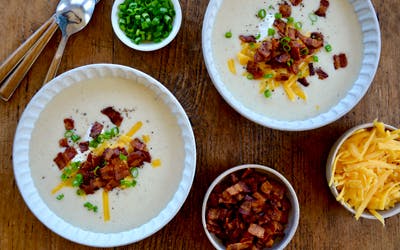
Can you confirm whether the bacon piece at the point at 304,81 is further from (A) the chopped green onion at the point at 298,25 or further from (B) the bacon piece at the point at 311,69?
(A) the chopped green onion at the point at 298,25

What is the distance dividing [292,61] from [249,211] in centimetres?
65

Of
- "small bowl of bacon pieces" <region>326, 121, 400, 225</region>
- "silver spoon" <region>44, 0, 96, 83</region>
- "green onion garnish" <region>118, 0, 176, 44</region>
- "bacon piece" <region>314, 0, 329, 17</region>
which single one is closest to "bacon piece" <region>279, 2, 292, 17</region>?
"bacon piece" <region>314, 0, 329, 17</region>

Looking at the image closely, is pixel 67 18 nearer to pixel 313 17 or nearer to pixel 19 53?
pixel 19 53

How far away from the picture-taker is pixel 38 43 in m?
2.18

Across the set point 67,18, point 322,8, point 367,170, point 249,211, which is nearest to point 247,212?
point 249,211

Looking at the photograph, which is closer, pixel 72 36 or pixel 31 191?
pixel 31 191

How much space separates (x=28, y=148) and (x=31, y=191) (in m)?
0.18

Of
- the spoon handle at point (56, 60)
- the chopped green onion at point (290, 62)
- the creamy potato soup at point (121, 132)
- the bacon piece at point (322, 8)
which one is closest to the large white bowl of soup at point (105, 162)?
the creamy potato soup at point (121, 132)

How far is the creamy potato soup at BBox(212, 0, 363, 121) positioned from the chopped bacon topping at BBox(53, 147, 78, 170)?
696mm

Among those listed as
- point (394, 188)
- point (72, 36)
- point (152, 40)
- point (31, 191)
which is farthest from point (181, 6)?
point (394, 188)

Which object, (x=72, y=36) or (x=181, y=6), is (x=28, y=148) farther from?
(x=181, y=6)

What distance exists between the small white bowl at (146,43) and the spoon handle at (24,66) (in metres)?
0.26

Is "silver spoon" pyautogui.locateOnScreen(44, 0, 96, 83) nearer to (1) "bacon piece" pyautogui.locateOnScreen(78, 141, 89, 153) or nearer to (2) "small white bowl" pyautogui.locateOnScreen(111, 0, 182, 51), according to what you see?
(2) "small white bowl" pyautogui.locateOnScreen(111, 0, 182, 51)

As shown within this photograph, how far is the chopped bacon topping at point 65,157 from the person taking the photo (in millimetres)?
2123
